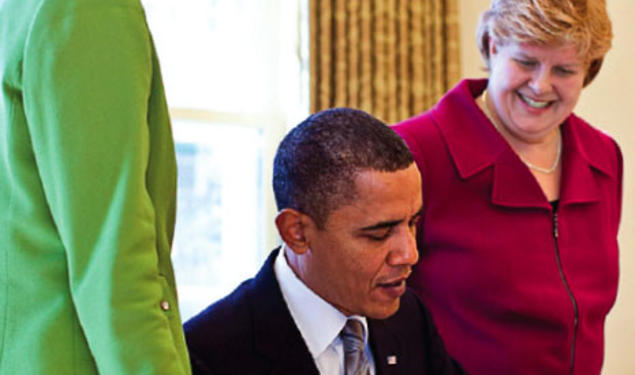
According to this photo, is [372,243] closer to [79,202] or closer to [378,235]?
[378,235]

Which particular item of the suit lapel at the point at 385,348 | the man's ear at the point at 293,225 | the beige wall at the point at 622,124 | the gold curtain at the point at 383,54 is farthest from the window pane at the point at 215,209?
the man's ear at the point at 293,225

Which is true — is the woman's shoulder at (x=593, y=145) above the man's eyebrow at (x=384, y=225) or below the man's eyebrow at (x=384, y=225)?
below

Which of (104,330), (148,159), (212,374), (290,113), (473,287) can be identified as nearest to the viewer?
(104,330)

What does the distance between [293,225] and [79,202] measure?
0.58 metres

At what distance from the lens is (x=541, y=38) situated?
6.70 feet

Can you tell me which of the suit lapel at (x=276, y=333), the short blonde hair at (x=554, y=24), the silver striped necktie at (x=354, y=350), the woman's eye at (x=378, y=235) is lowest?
the silver striped necktie at (x=354, y=350)

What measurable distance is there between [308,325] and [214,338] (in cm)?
19

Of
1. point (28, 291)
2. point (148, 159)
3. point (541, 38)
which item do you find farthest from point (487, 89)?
point (28, 291)

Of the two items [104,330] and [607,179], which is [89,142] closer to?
[104,330]

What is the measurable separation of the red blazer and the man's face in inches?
17.8

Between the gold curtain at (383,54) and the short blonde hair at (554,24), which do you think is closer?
the short blonde hair at (554,24)

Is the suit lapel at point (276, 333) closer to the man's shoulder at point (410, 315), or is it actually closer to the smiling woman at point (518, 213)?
the man's shoulder at point (410, 315)

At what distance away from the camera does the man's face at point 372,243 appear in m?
1.57

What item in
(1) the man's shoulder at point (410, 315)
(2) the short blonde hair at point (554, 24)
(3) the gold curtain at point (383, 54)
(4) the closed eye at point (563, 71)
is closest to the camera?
(1) the man's shoulder at point (410, 315)
